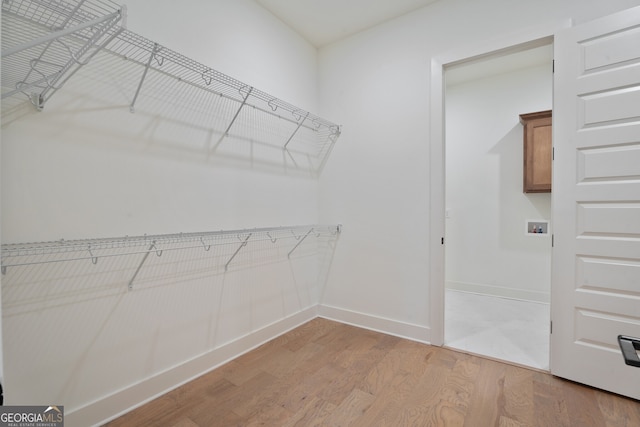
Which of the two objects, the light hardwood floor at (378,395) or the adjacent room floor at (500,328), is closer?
the light hardwood floor at (378,395)

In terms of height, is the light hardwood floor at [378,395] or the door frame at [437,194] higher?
the door frame at [437,194]

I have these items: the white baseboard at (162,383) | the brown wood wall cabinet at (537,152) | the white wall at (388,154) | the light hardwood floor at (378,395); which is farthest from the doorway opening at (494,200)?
the white baseboard at (162,383)

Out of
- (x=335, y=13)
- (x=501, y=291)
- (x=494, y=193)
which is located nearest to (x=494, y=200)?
(x=494, y=193)

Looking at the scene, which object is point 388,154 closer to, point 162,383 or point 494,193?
point 494,193

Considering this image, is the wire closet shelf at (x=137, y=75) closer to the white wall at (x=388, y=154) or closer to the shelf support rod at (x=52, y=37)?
the shelf support rod at (x=52, y=37)

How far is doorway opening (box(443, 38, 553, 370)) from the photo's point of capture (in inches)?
132

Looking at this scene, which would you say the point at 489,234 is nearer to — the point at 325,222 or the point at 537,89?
the point at 537,89

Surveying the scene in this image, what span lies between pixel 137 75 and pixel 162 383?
180 cm

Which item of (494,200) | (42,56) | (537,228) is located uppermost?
(42,56)

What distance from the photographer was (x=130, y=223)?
164cm

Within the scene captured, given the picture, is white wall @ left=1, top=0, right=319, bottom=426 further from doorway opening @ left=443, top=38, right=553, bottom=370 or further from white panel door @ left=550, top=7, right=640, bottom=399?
doorway opening @ left=443, top=38, right=553, bottom=370

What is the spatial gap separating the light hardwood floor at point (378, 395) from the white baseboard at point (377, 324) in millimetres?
185

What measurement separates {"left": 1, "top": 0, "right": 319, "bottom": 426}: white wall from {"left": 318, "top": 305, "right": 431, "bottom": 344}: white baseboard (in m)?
0.72

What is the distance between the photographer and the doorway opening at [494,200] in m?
3.36
